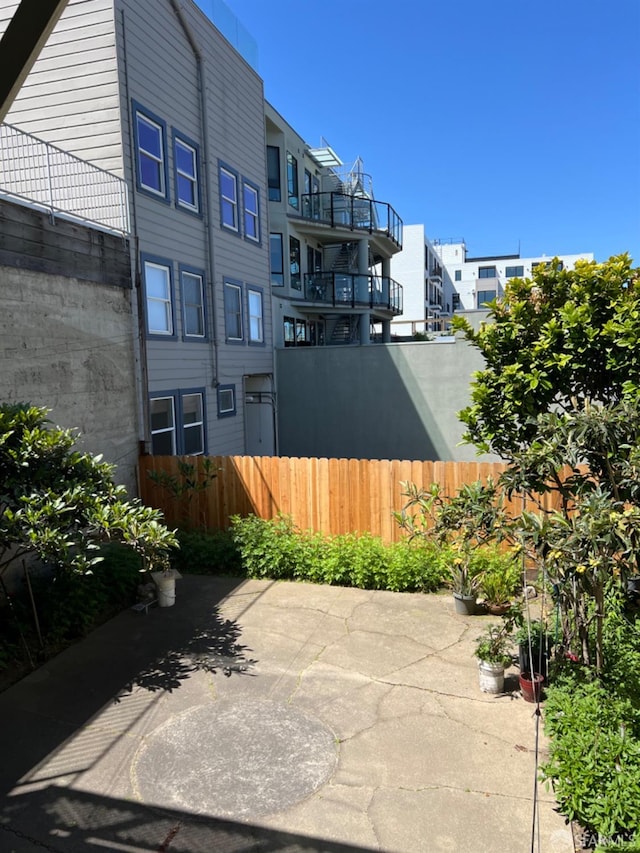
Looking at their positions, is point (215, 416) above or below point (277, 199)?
below

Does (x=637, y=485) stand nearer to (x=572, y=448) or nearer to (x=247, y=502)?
(x=572, y=448)

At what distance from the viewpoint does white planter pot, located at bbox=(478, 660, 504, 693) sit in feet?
17.9

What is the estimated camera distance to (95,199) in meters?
9.98

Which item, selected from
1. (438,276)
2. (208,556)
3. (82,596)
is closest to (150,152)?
(208,556)

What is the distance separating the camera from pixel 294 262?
70.5 ft

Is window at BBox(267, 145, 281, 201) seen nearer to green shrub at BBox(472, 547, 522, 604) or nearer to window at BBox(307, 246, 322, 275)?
window at BBox(307, 246, 322, 275)

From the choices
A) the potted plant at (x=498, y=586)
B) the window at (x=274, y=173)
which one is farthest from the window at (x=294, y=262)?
the potted plant at (x=498, y=586)

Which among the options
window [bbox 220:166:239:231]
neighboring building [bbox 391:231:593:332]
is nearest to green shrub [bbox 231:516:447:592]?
window [bbox 220:166:239:231]

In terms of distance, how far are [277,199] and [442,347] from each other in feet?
29.9

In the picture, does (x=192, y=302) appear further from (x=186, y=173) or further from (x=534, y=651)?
(x=534, y=651)

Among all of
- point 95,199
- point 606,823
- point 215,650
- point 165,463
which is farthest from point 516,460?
point 95,199

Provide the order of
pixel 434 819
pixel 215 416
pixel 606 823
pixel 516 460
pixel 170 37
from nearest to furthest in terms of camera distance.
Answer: pixel 606 823
pixel 434 819
pixel 516 460
pixel 170 37
pixel 215 416

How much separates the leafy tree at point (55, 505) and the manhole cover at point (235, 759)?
5.79 feet

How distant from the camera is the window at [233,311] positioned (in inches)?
539
